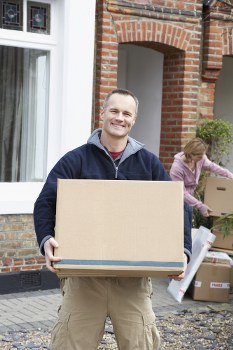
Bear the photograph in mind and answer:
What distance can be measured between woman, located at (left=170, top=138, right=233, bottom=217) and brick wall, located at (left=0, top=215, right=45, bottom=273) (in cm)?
165

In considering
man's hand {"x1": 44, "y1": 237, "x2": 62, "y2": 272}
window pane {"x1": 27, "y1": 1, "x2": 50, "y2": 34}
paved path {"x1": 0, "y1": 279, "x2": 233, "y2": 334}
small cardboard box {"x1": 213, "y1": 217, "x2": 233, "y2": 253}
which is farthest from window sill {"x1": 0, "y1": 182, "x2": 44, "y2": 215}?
man's hand {"x1": 44, "y1": 237, "x2": 62, "y2": 272}

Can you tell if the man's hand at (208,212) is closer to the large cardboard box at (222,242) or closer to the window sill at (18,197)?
the large cardboard box at (222,242)

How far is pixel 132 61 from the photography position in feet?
31.7

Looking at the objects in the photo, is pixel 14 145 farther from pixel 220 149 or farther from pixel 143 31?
pixel 220 149

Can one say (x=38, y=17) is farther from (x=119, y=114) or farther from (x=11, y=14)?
(x=119, y=114)

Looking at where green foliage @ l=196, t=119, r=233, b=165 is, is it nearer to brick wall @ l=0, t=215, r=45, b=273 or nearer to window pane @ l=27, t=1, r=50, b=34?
window pane @ l=27, t=1, r=50, b=34

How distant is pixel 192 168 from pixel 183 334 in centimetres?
217

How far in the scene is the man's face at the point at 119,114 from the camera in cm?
349

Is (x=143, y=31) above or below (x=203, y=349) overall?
above

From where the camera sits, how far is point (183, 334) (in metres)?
5.95

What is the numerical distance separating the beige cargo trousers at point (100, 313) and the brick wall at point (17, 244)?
3.47 meters

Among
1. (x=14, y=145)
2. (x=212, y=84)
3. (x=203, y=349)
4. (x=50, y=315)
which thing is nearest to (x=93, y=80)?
(x=14, y=145)

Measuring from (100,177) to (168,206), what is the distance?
391 millimetres

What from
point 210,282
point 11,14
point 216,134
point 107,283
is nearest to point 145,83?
point 216,134
